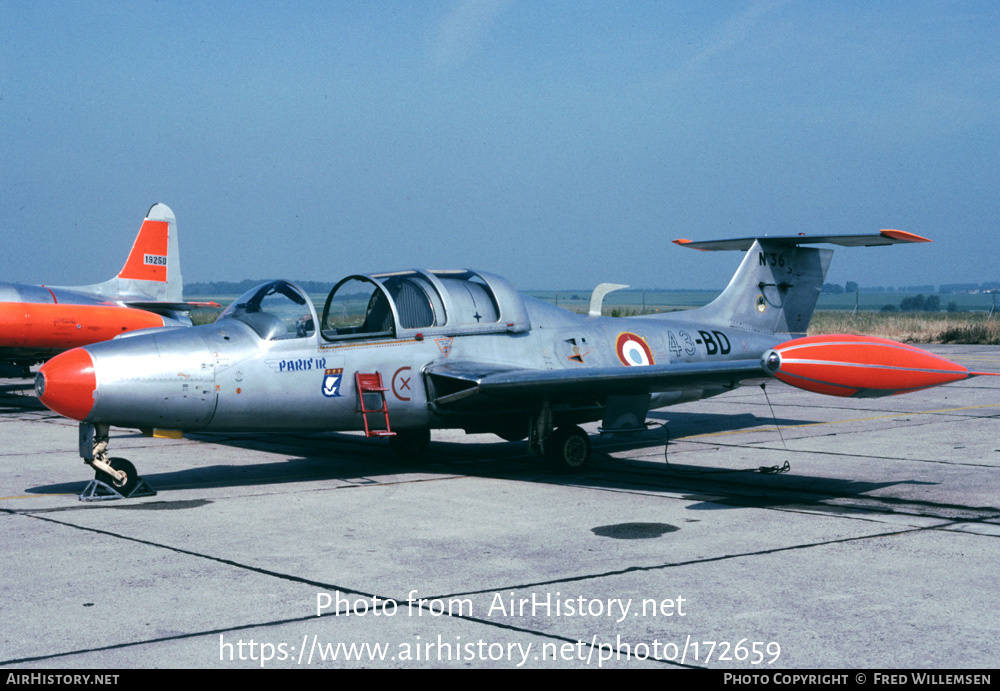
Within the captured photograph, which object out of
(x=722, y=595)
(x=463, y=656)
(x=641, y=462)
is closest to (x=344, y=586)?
(x=463, y=656)

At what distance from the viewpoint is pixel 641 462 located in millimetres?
12016

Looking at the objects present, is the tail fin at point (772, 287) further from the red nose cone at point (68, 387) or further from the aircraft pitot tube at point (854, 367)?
the red nose cone at point (68, 387)

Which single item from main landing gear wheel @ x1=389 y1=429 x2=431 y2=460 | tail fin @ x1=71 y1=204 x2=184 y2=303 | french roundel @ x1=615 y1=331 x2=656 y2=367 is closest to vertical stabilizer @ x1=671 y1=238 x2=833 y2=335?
french roundel @ x1=615 y1=331 x2=656 y2=367

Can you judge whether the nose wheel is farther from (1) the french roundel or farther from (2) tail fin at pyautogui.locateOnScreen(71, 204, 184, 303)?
(2) tail fin at pyautogui.locateOnScreen(71, 204, 184, 303)

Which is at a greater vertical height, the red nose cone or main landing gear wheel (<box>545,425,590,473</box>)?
the red nose cone

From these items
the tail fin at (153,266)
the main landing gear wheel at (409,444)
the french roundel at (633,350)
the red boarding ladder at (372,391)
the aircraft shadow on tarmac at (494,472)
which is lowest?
the aircraft shadow on tarmac at (494,472)

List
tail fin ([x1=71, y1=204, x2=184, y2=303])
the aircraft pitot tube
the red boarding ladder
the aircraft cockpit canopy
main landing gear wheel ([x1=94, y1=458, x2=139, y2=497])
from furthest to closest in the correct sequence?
tail fin ([x1=71, y1=204, x2=184, y2=303])
the aircraft cockpit canopy
the red boarding ladder
main landing gear wheel ([x1=94, y1=458, x2=139, y2=497])
the aircraft pitot tube

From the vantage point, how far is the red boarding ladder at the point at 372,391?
33.7 feet

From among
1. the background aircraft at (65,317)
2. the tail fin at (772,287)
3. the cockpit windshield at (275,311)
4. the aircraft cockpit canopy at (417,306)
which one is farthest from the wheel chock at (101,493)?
the background aircraft at (65,317)

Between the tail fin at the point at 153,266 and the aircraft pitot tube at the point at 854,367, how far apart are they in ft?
71.7

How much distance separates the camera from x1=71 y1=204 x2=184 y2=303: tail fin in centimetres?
2702

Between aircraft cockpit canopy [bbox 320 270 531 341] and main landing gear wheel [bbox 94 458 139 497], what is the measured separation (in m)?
2.35

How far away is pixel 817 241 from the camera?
574 inches

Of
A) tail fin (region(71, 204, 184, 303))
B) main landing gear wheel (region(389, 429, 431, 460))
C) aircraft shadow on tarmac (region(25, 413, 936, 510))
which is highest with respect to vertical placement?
tail fin (region(71, 204, 184, 303))
